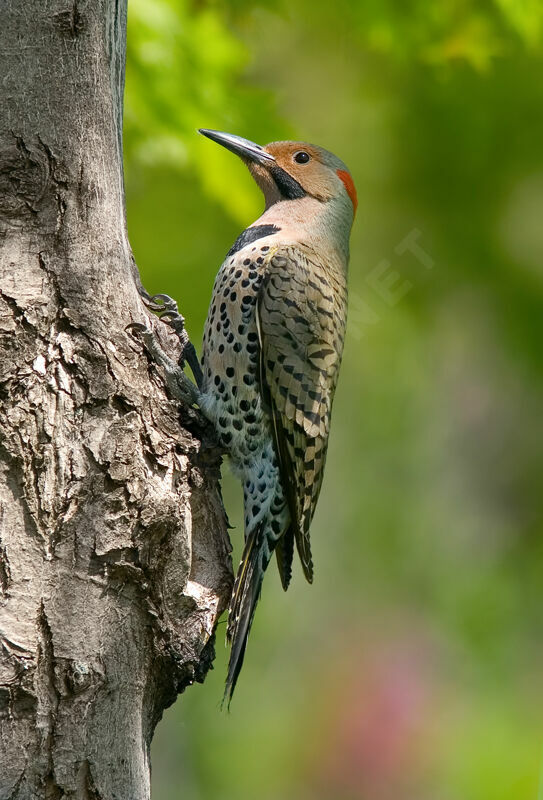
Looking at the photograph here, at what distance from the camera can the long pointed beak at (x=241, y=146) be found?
3.70m

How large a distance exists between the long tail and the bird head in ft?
5.15

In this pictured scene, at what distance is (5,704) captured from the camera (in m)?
2.36

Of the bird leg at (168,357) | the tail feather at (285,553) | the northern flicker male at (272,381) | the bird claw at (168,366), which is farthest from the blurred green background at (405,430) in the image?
the tail feather at (285,553)

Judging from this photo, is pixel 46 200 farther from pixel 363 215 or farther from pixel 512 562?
pixel 512 562

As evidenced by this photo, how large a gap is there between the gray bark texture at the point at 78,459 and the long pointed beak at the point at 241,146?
35.9 inches

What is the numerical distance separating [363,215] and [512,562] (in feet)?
7.95

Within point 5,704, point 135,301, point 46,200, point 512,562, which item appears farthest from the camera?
point 512,562

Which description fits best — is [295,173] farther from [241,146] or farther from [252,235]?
[252,235]

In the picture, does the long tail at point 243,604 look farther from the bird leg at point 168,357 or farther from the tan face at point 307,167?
the tan face at point 307,167

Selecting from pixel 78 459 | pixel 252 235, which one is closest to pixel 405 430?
pixel 252 235

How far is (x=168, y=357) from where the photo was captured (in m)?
3.01

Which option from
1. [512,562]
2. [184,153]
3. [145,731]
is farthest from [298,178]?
[512,562]

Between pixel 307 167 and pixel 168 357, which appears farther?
pixel 307 167

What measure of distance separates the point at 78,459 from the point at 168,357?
593 millimetres
